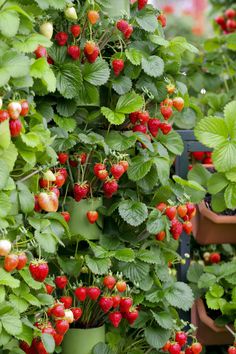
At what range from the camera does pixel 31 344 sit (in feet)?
7.82

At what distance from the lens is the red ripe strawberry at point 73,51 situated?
2.54m

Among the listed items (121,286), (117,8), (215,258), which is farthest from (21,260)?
(215,258)

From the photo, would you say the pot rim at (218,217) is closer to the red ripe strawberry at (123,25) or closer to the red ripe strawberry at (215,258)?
the red ripe strawberry at (215,258)

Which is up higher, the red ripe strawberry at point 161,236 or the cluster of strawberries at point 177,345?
the red ripe strawberry at point 161,236

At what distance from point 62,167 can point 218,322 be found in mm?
971

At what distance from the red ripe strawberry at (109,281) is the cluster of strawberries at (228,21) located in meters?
2.16

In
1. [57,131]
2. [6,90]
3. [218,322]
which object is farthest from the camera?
[218,322]

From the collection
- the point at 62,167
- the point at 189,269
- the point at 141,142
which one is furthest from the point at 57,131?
the point at 189,269

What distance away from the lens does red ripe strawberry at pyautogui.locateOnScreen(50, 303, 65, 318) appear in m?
2.36

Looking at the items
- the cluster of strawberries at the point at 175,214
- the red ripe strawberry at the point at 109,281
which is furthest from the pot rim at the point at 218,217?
the red ripe strawberry at the point at 109,281

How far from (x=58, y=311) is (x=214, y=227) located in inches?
40.1

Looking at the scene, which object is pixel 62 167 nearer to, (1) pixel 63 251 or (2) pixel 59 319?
(1) pixel 63 251

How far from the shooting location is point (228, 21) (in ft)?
14.3

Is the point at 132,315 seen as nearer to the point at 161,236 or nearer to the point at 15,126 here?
the point at 161,236
